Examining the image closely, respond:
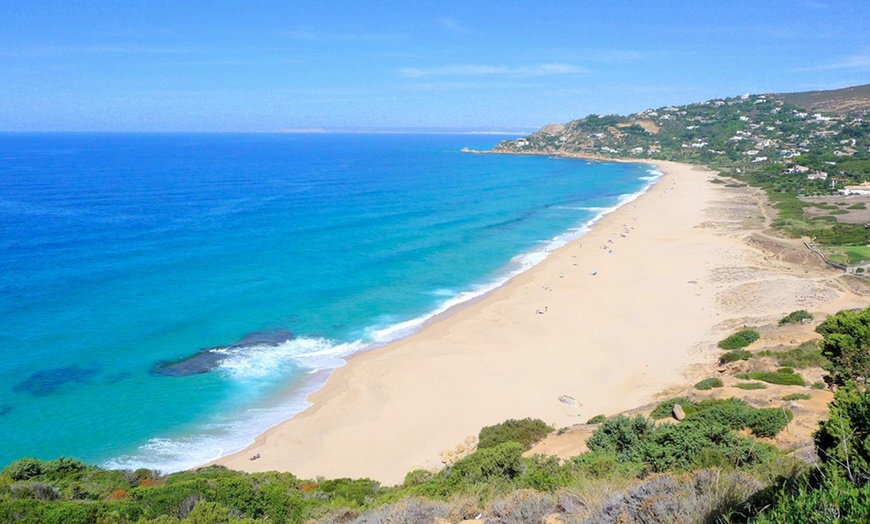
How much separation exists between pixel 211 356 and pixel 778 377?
912 inches

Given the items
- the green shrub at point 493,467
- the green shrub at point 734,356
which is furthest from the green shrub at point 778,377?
the green shrub at point 493,467

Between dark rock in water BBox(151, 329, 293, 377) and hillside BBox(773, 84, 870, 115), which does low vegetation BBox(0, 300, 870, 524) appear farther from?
hillside BBox(773, 84, 870, 115)

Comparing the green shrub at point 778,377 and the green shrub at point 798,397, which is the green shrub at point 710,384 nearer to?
the green shrub at point 778,377

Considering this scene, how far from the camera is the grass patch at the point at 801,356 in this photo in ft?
59.9

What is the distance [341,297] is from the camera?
33219mm

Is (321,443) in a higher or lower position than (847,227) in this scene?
lower

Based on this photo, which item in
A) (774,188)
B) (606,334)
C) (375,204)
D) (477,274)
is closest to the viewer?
(606,334)

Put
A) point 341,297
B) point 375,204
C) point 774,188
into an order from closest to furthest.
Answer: point 341,297
point 375,204
point 774,188

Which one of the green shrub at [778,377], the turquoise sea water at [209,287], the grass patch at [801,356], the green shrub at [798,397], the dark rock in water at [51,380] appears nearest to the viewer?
the green shrub at [798,397]

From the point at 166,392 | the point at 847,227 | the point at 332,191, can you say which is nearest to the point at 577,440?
the point at 166,392

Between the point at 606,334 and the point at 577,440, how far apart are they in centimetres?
1351

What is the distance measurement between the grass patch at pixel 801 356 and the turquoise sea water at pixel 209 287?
55.1ft

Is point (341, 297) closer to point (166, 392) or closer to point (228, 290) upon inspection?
point (228, 290)

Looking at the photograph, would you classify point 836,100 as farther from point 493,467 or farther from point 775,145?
point 493,467
